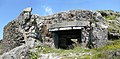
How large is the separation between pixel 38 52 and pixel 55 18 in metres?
4.22

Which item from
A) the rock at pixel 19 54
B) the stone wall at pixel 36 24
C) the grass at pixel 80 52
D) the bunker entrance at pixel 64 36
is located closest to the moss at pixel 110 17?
the stone wall at pixel 36 24

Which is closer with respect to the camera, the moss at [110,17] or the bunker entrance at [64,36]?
the bunker entrance at [64,36]

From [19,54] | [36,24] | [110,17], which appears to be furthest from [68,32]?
[19,54]

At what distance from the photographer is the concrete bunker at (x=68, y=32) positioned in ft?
57.0

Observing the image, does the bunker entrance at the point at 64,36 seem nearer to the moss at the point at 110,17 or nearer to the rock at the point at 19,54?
the moss at the point at 110,17

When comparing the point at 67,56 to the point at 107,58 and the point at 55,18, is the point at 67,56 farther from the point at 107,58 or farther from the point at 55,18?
the point at 55,18

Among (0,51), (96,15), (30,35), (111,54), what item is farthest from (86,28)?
(0,51)

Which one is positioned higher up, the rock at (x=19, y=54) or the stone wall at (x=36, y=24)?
the stone wall at (x=36, y=24)

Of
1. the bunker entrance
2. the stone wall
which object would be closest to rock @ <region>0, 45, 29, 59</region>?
the stone wall

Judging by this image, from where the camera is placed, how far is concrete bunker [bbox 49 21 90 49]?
1737 cm

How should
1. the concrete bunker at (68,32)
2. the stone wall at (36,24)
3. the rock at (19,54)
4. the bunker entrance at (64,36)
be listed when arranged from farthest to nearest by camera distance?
the bunker entrance at (64,36) → the stone wall at (36,24) → the concrete bunker at (68,32) → the rock at (19,54)

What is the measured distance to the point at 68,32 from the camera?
757 inches

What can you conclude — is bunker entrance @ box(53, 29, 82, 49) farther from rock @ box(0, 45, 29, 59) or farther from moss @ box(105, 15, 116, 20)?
rock @ box(0, 45, 29, 59)

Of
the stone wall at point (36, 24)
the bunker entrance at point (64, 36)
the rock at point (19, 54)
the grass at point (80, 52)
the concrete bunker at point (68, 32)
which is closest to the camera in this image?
the grass at point (80, 52)
